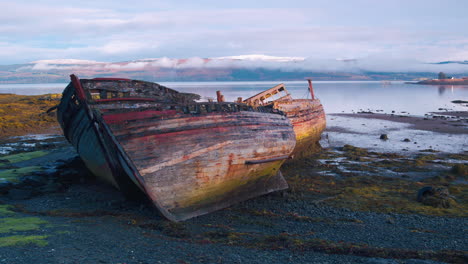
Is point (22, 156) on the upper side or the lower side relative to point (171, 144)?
lower

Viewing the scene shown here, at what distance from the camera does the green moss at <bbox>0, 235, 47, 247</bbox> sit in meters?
7.44

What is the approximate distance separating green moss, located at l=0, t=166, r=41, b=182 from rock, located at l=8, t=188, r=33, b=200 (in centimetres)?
104

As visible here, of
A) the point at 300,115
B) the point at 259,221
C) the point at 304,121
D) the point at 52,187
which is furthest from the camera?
the point at 304,121

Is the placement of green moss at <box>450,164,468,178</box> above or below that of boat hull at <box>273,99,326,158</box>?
below

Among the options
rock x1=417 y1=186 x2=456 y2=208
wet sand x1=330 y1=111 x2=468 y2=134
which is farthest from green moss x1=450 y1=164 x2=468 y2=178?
wet sand x1=330 y1=111 x2=468 y2=134

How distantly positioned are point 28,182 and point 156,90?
219 inches

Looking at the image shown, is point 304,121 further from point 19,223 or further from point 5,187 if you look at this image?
point 19,223

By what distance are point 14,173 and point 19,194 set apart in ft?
7.55

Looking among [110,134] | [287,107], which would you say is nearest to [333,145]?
[287,107]

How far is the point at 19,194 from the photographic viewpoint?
11766 mm

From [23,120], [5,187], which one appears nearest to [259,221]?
[5,187]

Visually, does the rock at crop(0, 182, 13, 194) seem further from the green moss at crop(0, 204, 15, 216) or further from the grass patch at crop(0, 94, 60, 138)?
the grass patch at crop(0, 94, 60, 138)

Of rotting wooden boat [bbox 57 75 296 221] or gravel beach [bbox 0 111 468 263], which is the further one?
rotting wooden boat [bbox 57 75 296 221]

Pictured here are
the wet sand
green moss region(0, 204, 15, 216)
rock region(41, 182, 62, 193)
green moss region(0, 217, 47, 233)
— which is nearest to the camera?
green moss region(0, 217, 47, 233)
